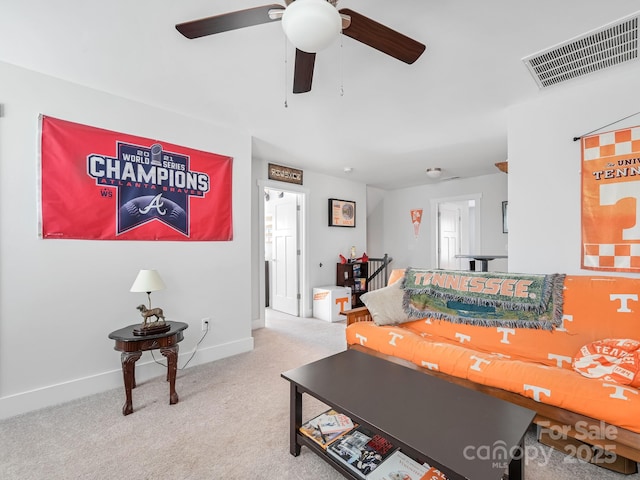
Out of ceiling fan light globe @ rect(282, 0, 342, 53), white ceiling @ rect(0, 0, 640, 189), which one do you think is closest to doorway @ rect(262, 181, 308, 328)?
white ceiling @ rect(0, 0, 640, 189)

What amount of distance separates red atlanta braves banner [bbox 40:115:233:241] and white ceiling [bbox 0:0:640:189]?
0.42 meters

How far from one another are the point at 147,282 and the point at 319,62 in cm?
196

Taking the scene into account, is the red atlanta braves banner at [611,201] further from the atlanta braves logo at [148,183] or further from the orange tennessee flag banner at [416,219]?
the orange tennessee flag banner at [416,219]

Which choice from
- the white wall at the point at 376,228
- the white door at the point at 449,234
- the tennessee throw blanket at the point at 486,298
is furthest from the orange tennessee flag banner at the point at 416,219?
the tennessee throw blanket at the point at 486,298

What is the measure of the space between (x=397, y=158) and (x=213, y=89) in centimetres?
269

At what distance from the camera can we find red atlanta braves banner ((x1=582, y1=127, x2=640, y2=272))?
210 centimetres

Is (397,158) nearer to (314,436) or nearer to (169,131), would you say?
(169,131)

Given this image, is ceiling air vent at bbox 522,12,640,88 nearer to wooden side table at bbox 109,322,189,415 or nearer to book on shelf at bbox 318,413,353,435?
book on shelf at bbox 318,413,353,435

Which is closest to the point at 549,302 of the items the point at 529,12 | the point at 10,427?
the point at 529,12

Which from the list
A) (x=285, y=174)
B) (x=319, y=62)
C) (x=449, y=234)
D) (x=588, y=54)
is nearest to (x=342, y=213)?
(x=285, y=174)

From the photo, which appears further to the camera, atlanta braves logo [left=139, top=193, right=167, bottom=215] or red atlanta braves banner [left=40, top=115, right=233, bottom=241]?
atlanta braves logo [left=139, top=193, right=167, bottom=215]

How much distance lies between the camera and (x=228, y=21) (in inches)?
52.6

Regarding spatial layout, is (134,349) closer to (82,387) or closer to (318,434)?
(82,387)

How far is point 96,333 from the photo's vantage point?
2377mm
